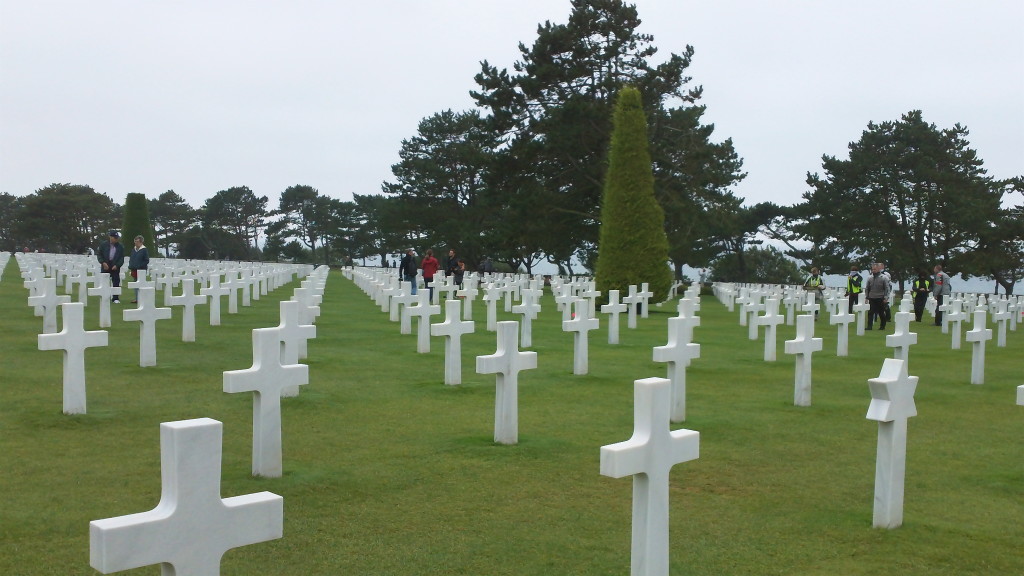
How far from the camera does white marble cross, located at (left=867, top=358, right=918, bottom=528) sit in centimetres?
472

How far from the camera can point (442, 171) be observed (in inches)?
2222

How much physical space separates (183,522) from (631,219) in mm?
21193

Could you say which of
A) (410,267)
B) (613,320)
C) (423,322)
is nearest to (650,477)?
(423,322)

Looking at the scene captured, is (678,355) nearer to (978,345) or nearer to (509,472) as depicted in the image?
(509,472)

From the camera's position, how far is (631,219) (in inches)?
916

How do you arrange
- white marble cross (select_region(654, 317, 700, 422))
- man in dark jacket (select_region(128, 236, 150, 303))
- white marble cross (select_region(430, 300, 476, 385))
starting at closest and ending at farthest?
white marble cross (select_region(654, 317, 700, 422)) → white marble cross (select_region(430, 300, 476, 385)) → man in dark jacket (select_region(128, 236, 150, 303))

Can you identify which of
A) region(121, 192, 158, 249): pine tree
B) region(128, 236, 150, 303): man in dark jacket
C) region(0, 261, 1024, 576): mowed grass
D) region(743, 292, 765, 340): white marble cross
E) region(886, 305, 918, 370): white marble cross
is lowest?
region(0, 261, 1024, 576): mowed grass

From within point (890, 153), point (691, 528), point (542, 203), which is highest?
point (890, 153)

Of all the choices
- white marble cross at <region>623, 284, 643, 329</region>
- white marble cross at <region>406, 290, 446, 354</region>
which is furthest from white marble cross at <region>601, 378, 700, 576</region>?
white marble cross at <region>623, 284, 643, 329</region>

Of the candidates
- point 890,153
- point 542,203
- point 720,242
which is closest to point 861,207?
point 890,153

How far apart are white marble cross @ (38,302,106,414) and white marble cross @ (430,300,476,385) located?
9.69 feet

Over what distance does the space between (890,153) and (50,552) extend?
46072 mm

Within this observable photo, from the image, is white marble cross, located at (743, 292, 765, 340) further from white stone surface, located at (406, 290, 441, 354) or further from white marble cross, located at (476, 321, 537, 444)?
white marble cross, located at (476, 321, 537, 444)

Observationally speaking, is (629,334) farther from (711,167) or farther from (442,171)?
(442,171)
